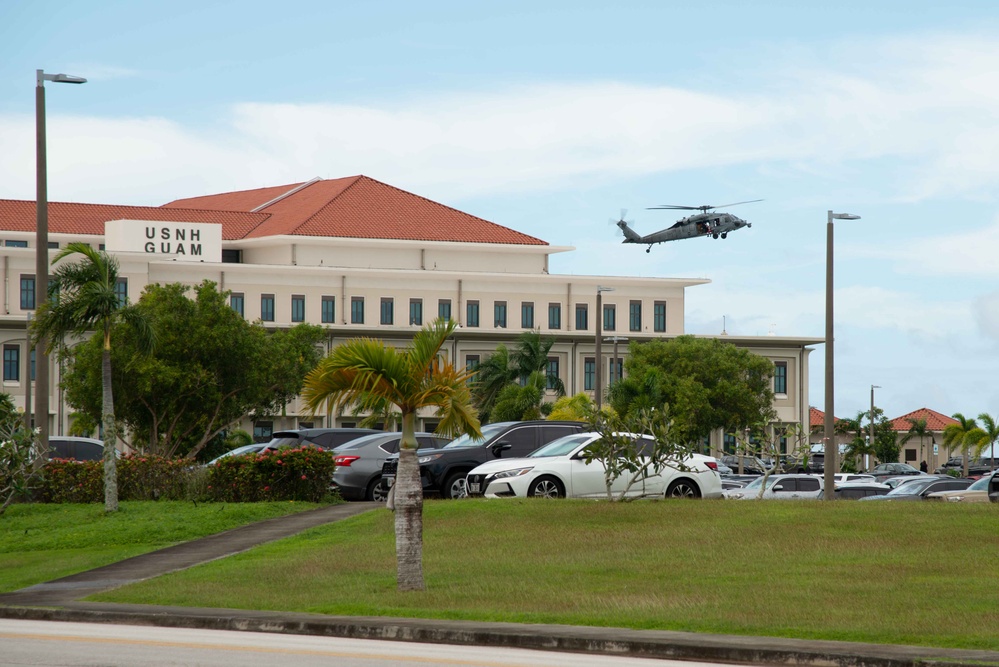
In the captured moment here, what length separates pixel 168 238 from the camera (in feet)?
286

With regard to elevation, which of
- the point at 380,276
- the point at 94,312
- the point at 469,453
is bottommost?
the point at 469,453

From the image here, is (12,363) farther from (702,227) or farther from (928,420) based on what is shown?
(928,420)

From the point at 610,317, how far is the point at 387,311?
1401 centimetres

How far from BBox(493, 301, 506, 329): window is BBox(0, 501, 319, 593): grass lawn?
62.8m

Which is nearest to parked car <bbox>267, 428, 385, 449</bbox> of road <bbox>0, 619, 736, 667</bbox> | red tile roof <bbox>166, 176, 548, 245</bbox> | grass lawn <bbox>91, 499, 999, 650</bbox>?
grass lawn <bbox>91, 499, 999, 650</bbox>

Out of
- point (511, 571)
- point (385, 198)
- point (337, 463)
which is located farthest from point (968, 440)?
point (511, 571)

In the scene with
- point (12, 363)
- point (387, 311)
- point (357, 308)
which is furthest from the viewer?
point (387, 311)

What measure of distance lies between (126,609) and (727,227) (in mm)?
55110

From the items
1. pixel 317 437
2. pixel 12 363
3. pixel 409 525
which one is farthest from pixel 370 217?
pixel 409 525

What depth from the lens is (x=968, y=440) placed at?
9275cm

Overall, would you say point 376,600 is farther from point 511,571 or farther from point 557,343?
point 557,343

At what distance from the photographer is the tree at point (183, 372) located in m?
50.5

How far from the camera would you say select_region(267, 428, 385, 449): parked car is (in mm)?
32094

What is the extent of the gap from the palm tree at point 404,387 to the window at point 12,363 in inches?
2620
